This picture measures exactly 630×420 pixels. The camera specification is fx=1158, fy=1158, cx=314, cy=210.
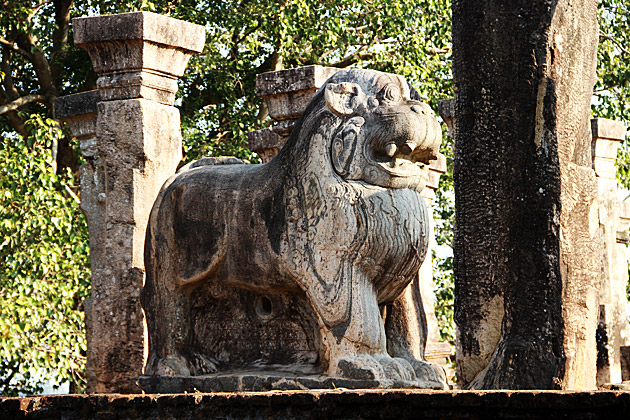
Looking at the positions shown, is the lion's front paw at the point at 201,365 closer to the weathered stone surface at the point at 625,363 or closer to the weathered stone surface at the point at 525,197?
the weathered stone surface at the point at 525,197

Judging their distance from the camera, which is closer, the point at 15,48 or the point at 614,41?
the point at 15,48

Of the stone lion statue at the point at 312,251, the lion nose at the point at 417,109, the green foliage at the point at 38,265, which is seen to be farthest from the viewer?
the green foliage at the point at 38,265

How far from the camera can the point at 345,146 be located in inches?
239

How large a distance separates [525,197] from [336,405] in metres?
1.54

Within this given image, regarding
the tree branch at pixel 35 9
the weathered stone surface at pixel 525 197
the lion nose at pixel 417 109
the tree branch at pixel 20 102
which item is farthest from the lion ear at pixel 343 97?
the tree branch at pixel 35 9

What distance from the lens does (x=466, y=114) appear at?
16.9 ft

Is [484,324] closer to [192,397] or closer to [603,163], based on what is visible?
[192,397]

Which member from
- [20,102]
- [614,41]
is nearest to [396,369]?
[20,102]

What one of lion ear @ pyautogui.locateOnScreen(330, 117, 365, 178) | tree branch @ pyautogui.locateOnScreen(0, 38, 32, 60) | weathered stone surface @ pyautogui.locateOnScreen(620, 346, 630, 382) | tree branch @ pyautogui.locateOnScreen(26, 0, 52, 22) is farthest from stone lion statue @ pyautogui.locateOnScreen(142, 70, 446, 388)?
tree branch @ pyautogui.locateOnScreen(0, 38, 32, 60)

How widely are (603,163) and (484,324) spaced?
718 centimetres

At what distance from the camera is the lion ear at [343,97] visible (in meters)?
6.14

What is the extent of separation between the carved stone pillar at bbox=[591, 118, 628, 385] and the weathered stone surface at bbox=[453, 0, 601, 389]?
570 cm

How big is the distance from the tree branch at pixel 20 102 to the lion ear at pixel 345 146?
345 inches

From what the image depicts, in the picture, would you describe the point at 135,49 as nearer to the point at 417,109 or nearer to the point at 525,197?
the point at 417,109
